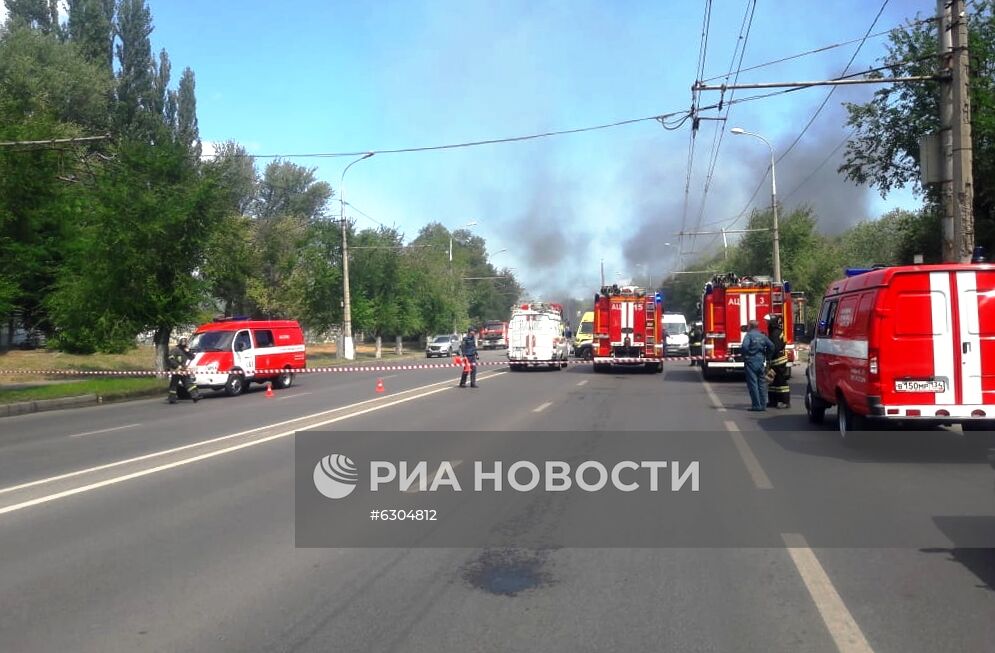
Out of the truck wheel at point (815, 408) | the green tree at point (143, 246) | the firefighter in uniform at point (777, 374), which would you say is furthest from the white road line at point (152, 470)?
the green tree at point (143, 246)

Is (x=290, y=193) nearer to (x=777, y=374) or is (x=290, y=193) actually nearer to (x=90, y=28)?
(x=90, y=28)

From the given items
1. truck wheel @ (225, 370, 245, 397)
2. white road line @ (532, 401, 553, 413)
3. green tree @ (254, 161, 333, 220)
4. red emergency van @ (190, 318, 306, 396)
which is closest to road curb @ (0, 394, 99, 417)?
red emergency van @ (190, 318, 306, 396)

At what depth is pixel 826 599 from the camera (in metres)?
5.41

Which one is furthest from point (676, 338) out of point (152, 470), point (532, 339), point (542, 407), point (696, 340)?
point (152, 470)

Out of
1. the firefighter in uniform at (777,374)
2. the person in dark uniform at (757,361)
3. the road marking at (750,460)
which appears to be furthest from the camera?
the firefighter in uniform at (777,374)

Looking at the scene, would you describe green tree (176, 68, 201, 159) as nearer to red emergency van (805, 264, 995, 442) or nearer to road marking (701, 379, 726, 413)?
road marking (701, 379, 726, 413)

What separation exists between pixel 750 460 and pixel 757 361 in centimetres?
583

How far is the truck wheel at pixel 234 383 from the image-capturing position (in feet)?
81.2

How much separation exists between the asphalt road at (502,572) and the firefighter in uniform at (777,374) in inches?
203

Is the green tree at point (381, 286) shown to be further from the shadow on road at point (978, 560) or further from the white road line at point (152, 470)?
the shadow on road at point (978, 560)

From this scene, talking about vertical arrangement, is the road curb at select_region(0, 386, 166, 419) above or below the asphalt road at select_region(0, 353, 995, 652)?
above

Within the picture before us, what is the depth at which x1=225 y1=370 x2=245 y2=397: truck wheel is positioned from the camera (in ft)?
81.2

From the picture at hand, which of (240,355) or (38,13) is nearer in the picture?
(240,355)

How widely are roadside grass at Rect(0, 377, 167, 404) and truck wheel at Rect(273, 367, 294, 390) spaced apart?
3.45 metres
